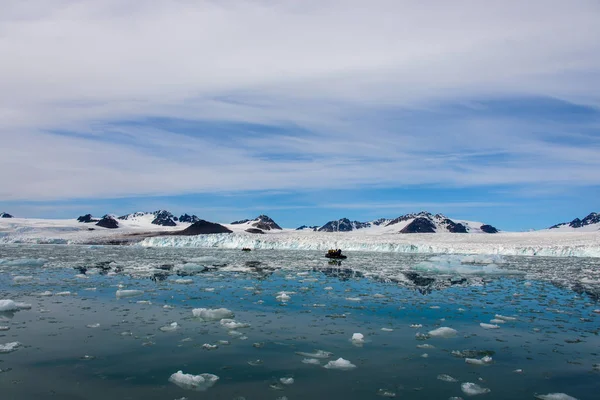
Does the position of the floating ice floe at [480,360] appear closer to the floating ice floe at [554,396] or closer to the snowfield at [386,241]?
the floating ice floe at [554,396]

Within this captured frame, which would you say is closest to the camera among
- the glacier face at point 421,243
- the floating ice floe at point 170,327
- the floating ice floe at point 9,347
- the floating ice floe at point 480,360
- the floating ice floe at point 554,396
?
the floating ice floe at point 554,396

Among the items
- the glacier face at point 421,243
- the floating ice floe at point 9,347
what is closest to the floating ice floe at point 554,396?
the floating ice floe at point 9,347

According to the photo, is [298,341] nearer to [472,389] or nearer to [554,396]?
[472,389]

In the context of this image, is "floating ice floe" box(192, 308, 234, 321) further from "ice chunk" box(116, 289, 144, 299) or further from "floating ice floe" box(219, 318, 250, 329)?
"ice chunk" box(116, 289, 144, 299)

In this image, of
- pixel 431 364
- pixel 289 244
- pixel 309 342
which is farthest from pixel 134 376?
pixel 289 244

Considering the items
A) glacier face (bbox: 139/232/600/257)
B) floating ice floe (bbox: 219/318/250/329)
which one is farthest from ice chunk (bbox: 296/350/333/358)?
glacier face (bbox: 139/232/600/257)

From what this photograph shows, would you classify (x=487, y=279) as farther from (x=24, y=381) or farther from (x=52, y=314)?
(x=24, y=381)

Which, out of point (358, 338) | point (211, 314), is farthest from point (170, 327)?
point (358, 338)
